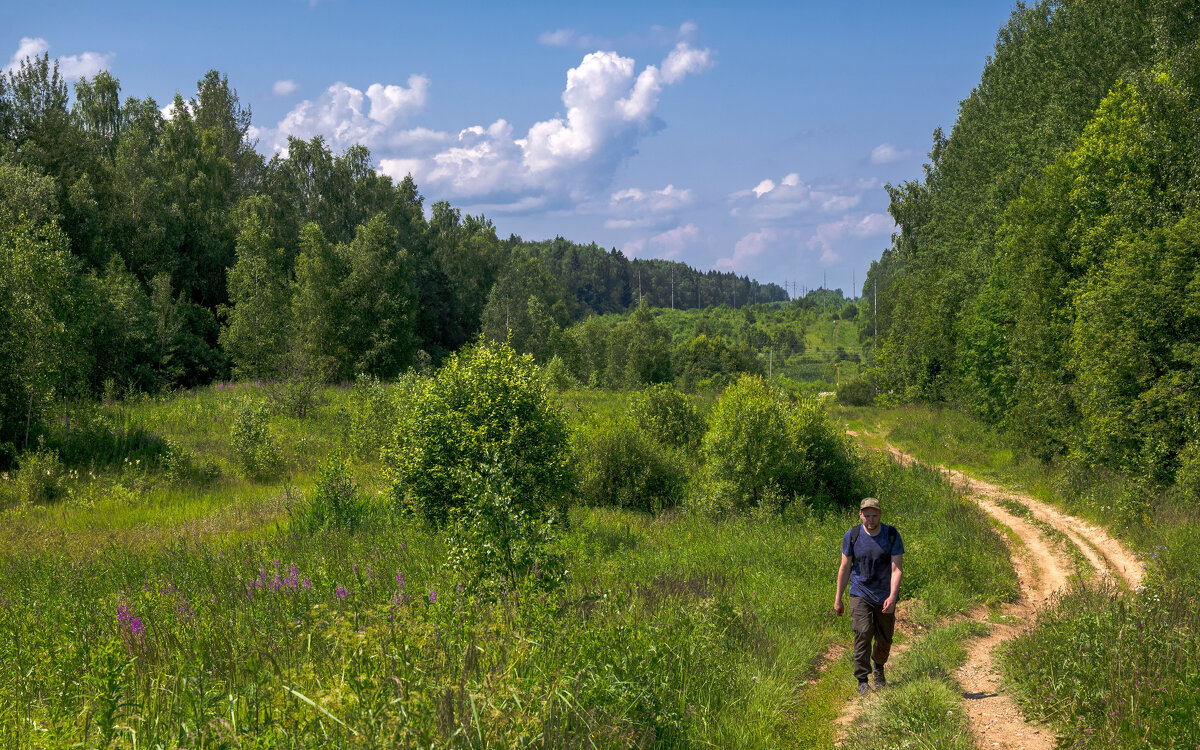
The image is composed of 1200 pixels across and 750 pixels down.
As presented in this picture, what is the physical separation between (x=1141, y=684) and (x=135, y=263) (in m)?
45.4

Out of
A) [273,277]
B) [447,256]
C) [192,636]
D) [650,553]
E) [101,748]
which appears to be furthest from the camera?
[447,256]

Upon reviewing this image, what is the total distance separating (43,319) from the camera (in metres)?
16.1

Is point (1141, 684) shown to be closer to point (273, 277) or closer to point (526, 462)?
point (526, 462)

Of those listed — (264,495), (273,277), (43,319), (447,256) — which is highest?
(447,256)

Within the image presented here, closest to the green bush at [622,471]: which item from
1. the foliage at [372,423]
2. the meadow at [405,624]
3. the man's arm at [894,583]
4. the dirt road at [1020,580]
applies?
the meadow at [405,624]

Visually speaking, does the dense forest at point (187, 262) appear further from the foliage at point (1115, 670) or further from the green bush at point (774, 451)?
the foliage at point (1115, 670)

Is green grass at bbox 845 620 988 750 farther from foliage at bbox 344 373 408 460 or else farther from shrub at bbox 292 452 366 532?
foliage at bbox 344 373 408 460

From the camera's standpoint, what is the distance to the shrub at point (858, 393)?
54656 mm

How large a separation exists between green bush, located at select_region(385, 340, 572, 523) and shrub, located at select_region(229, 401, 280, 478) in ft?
23.7

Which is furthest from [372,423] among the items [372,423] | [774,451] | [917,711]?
[917,711]

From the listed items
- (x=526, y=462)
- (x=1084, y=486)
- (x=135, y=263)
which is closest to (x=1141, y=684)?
(x=526, y=462)

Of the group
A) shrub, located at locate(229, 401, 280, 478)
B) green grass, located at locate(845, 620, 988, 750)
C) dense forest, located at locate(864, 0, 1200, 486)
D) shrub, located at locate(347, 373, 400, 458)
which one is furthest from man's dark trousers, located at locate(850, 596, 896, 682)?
shrub, located at locate(229, 401, 280, 478)

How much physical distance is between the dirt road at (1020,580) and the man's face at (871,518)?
172cm

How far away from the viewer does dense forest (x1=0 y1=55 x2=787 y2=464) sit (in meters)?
16.8
